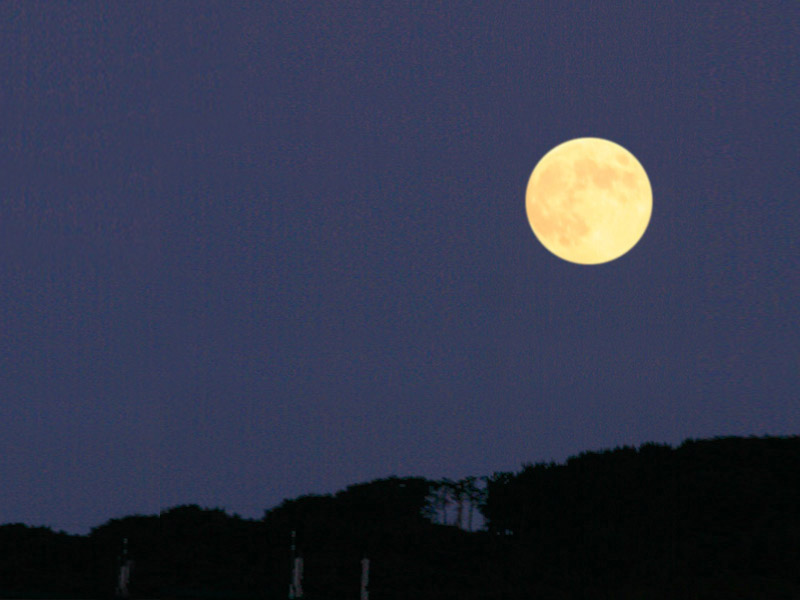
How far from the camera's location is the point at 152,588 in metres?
36.7

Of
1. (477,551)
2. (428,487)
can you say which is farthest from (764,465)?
(428,487)

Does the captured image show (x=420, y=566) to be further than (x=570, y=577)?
Yes

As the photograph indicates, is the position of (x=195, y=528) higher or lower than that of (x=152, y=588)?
higher

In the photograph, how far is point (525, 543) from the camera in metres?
49.0

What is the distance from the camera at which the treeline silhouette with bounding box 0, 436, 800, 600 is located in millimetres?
35719

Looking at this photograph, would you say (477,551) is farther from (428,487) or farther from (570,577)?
(428,487)

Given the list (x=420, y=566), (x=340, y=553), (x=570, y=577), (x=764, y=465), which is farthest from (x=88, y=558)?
(x=764, y=465)

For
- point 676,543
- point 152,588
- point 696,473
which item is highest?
point 696,473

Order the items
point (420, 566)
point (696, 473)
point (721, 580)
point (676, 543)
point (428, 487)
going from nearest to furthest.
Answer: point (721, 580)
point (420, 566)
point (676, 543)
point (696, 473)
point (428, 487)

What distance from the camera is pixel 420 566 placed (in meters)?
41.4

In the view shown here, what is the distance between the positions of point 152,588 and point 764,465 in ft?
111

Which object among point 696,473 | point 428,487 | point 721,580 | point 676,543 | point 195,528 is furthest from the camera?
point 428,487

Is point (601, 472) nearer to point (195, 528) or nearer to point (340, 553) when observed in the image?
point (340, 553)

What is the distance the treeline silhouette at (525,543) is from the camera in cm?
3572
